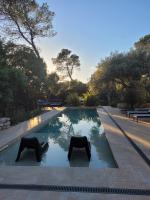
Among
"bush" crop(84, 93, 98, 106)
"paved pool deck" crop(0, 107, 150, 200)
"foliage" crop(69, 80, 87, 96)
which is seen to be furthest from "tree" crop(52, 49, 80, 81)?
"paved pool deck" crop(0, 107, 150, 200)

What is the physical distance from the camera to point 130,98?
17922mm

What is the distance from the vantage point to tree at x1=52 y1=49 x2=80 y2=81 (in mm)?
40250

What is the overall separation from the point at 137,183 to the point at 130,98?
13.8 m

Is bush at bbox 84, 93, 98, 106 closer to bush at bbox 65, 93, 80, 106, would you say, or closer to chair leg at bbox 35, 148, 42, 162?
bush at bbox 65, 93, 80, 106

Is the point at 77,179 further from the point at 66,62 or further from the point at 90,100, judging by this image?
the point at 66,62

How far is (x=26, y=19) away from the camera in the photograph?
21.5 m

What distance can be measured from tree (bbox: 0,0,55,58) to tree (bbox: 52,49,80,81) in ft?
54.9

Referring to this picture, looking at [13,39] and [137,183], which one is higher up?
[13,39]

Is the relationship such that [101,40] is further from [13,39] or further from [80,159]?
[80,159]

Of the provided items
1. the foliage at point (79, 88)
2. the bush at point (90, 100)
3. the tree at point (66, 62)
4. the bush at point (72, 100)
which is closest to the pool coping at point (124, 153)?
the bush at point (90, 100)

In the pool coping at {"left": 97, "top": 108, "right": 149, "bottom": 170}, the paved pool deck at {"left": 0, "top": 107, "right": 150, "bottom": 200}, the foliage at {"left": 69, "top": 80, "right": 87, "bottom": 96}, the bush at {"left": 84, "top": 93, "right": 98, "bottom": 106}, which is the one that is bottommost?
the paved pool deck at {"left": 0, "top": 107, "right": 150, "bottom": 200}

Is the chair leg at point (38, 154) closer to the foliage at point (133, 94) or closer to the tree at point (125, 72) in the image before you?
the tree at point (125, 72)

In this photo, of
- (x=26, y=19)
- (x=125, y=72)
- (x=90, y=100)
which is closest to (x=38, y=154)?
(x=125, y=72)

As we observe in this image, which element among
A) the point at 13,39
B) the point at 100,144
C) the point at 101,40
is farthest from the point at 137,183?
the point at 13,39
